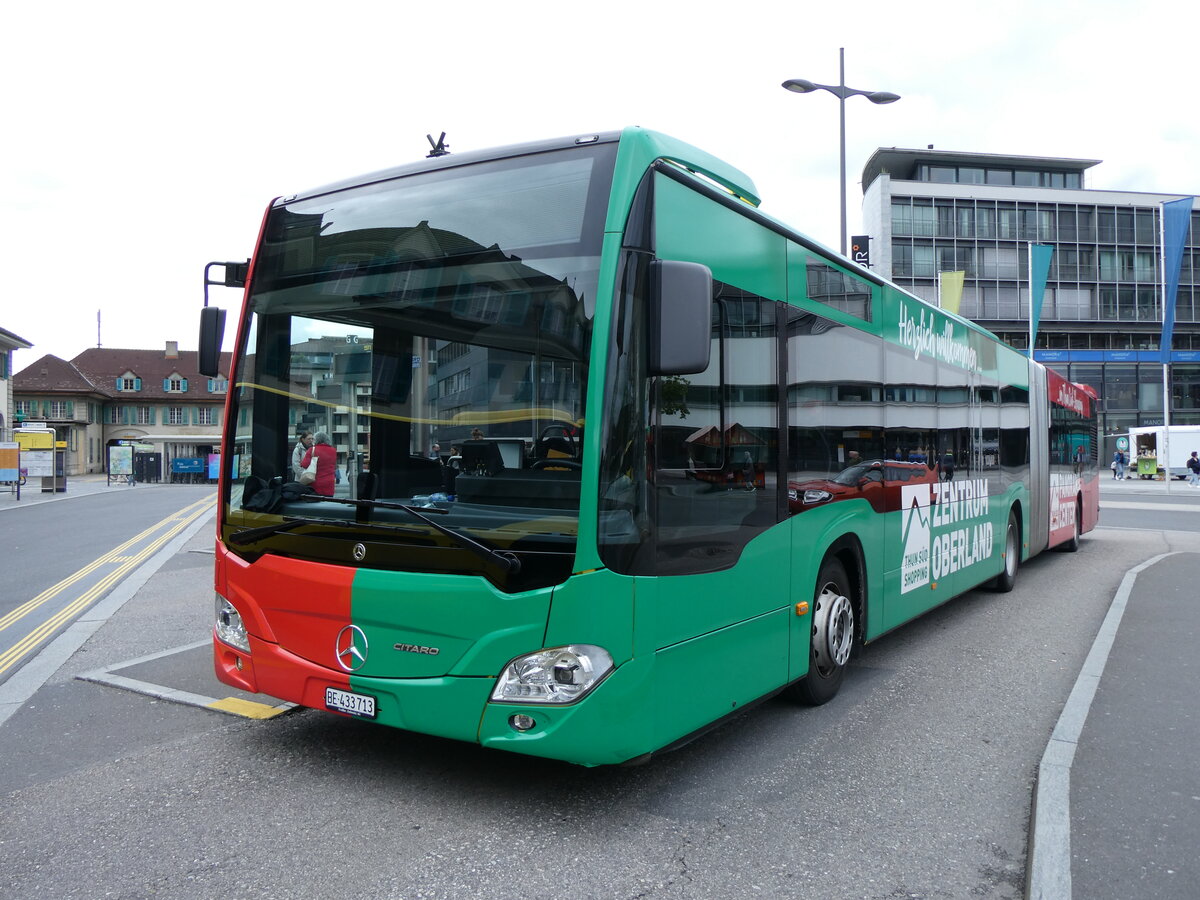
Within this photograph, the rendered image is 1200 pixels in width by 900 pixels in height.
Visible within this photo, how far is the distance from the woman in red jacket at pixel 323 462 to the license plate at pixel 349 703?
896 mm

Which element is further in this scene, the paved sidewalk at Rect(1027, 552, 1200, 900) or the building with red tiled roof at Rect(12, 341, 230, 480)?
the building with red tiled roof at Rect(12, 341, 230, 480)

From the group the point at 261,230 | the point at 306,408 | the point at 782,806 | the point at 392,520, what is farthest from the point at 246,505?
the point at 782,806

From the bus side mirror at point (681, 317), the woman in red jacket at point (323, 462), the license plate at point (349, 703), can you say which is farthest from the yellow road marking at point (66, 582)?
the bus side mirror at point (681, 317)

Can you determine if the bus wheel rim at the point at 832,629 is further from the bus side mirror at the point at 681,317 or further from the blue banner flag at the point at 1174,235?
the blue banner flag at the point at 1174,235

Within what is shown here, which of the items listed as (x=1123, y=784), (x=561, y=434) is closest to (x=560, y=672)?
(x=561, y=434)

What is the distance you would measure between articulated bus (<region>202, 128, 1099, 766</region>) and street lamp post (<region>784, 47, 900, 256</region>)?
11.6 meters

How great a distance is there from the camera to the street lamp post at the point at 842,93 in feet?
53.3

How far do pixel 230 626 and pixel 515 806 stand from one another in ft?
5.63

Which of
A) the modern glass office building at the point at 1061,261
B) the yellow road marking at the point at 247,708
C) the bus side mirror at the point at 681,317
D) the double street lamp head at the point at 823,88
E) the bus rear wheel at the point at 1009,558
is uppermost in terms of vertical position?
the modern glass office building at the point at 1061,261

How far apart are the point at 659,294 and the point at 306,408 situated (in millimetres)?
1903

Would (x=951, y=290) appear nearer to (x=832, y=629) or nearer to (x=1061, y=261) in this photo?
(x=832, y=629)

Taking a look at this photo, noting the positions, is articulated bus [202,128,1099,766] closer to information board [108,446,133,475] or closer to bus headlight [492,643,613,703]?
bus headlight [492,643,613,703]

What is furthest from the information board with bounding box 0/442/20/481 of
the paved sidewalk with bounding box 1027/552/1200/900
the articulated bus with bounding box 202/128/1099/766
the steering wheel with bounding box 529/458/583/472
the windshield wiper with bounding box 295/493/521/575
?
the steering wheel with bounding box 529/458/583/472

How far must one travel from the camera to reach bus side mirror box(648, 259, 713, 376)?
3.93 m
